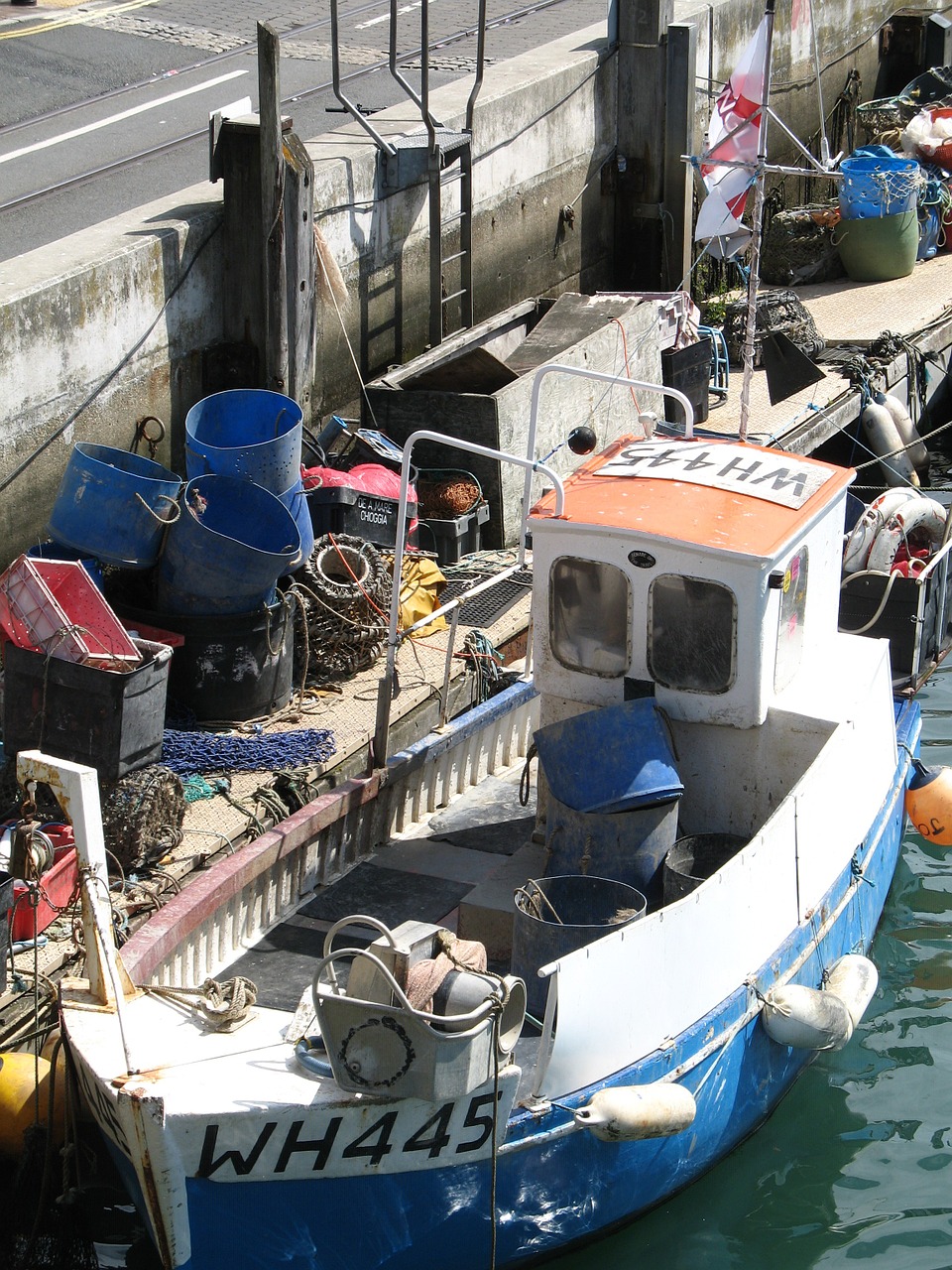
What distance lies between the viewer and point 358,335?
456 inches

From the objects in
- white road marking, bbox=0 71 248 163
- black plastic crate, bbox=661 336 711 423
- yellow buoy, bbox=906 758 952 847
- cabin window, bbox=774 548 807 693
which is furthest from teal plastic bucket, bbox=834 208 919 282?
cabin window, bbox=774 548 807 693

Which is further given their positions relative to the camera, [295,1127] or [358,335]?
[358,335]

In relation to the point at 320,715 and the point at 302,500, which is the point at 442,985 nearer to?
the point at 320,715

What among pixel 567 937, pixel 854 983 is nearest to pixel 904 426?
pixel 854 983

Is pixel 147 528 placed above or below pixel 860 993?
above

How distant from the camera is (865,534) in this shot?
9.23 metres

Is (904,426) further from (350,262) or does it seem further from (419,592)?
(419,592)

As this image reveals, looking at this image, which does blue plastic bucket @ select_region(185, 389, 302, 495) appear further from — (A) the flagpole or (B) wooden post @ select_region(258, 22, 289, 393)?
(A) the flagpole

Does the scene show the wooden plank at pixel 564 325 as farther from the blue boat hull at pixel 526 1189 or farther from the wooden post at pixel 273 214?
the blue boat hull at pixel 526 1189

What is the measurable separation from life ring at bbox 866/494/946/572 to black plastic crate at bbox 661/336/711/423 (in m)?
3.01

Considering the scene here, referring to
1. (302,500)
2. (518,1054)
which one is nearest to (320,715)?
(302,500)

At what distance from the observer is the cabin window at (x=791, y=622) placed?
6.62m

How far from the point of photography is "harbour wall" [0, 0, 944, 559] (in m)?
8.91

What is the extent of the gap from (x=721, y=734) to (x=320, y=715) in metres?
2.57
